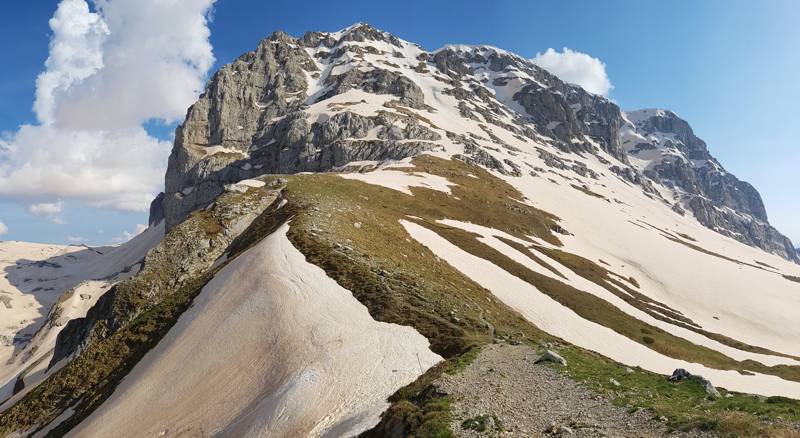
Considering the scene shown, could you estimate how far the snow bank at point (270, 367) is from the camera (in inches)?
698

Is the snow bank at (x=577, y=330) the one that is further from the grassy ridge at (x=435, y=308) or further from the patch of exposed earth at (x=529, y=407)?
the patch of exposed earth at (x=529, y=407)

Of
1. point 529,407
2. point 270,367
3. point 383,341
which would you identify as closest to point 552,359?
point 529,407

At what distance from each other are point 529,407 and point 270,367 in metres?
12.4

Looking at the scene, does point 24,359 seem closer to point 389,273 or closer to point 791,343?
point 389,273

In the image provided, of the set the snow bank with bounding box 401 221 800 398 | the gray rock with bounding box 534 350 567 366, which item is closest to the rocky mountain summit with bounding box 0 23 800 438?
the gray rock with bounding box 534 350 567 366

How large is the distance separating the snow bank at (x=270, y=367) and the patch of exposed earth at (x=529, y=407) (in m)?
3.12

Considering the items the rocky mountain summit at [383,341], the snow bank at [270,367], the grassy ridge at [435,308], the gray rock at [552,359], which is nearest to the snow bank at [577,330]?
the rocky mountain summit at [383,341]

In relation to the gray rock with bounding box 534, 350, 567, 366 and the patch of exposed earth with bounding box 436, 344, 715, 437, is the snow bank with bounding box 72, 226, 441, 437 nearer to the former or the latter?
the patch of exposed earth with bounding box 436, 344, 715, 437

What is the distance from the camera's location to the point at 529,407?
14992 millimetres

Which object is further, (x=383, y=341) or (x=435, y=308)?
(x=435, y=308)

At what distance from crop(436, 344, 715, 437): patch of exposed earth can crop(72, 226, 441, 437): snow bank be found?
312 cm

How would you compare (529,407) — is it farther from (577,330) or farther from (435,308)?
(577,330)

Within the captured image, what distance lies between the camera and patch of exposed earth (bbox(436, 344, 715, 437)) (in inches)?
510

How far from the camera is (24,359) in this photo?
115688mm
